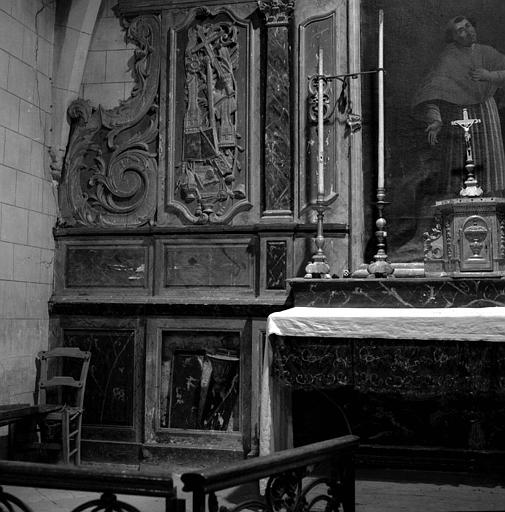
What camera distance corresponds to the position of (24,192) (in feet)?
16.5

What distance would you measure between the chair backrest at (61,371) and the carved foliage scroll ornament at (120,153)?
3.48 feet

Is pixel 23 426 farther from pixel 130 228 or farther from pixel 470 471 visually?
pixel 470 471

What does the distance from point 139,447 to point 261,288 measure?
4.95 feet

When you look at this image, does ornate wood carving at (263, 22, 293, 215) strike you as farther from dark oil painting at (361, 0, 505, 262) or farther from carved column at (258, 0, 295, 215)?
dark oil painting at (361, 0, 505, 262)

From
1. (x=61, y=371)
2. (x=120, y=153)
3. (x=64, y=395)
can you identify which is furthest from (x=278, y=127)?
(x=64, y=395)

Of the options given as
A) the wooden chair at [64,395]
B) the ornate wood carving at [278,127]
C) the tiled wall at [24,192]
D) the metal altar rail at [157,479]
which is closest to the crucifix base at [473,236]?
the ornate wood carving at [278,127]

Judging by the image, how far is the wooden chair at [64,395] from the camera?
4.56 metres

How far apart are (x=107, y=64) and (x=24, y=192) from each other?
131 cm

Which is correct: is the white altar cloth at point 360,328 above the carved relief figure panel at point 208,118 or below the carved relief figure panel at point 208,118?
below

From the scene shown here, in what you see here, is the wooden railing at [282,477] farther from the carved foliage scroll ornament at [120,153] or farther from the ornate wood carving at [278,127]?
the carved foliage scroll ornament at [120,153]

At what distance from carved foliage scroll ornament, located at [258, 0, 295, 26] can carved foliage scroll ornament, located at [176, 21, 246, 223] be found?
1.04 feet

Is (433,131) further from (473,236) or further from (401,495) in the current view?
(401,495)

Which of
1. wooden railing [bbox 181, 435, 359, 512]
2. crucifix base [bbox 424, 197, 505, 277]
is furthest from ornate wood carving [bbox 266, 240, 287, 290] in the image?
wooden railing [bbox 181, 435, 359, 512]

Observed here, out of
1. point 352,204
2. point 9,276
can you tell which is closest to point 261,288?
point 352,204
